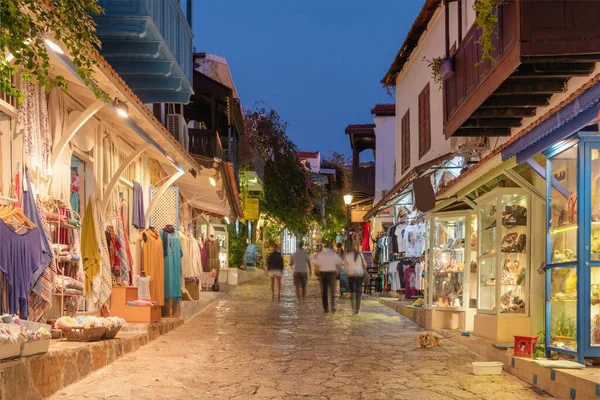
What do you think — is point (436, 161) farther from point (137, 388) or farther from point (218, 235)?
point (218, 235)

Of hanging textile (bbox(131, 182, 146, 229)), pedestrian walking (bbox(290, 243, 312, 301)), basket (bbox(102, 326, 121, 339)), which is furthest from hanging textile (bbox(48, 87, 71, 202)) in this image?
pedestrian walking (bbox(290, 243, 312, 301))

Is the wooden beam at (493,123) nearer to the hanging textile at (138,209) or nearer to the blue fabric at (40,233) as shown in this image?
the hanging textile at (138,209)

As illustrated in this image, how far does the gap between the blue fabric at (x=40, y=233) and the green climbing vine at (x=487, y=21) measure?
6.37 m

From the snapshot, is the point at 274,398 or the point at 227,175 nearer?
the point at 274,398

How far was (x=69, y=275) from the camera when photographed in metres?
10.1

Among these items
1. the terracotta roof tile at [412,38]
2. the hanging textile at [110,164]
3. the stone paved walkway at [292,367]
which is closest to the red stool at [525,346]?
the stone paved walkway at [292,367]

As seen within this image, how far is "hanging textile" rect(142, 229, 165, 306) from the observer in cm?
1411

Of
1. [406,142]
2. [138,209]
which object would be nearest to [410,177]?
[406,142]

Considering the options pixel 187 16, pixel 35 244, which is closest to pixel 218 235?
pixel 187 16

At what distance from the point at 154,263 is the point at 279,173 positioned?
25772 millimetres

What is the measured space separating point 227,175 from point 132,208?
5.94m

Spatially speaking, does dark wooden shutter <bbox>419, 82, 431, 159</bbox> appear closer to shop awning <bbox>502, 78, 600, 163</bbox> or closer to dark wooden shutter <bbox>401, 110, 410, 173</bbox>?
dark wooden shutter <bbox>401, 110, 410, 173</bbox>

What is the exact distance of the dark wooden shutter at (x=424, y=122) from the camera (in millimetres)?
20328

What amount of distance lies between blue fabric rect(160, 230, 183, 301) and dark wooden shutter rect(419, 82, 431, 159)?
7889 millimetres
